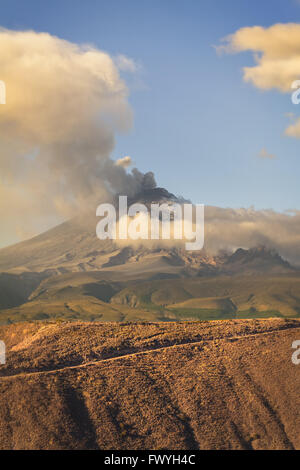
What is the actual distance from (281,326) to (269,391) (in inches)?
813

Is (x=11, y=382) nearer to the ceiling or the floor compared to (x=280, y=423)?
nearer to the ceiling

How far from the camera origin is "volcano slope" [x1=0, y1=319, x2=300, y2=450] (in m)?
64.9

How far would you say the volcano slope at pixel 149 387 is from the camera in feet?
213

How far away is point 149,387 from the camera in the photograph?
7425cm

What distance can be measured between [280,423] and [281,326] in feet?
88.1
